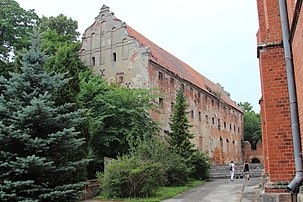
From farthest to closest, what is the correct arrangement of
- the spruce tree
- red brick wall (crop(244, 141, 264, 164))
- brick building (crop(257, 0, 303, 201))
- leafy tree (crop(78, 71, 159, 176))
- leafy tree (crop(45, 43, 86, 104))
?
red brick wall (crop(244, 141, 264, 164)), leafy tree (crop(78, 71, 159, 176)), leafy tree (crop(45, 43, 86, 104)), the spruce tree, brick building (crop(257, 0, 303, 201))

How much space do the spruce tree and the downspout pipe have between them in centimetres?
635

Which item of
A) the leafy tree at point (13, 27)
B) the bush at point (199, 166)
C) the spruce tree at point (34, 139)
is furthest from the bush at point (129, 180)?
the leafy tree at point (13, 27)

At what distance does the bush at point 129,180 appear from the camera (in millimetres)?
15977

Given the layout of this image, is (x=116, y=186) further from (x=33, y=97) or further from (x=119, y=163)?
(x=33, y=97)

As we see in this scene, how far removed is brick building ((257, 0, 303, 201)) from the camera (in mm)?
7539

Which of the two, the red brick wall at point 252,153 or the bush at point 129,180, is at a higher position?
the red brick wall at point 252,153

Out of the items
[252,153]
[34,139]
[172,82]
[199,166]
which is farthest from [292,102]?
[252,153]

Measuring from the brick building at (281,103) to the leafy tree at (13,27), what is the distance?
21248mm

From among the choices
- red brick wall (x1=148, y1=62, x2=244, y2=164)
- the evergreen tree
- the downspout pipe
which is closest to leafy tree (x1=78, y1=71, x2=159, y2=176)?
the evergreen tree

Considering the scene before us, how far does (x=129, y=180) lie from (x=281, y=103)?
31.1 feet

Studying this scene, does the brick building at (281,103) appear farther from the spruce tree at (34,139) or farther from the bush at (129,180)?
the bush at (129,180)

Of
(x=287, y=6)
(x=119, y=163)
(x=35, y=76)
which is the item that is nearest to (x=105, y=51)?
(x=119, y=163)

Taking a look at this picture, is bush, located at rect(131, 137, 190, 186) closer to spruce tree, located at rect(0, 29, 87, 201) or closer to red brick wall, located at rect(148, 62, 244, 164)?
red brick wall, located at rect(148, 62, 244, 164)

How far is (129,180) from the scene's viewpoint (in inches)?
627
